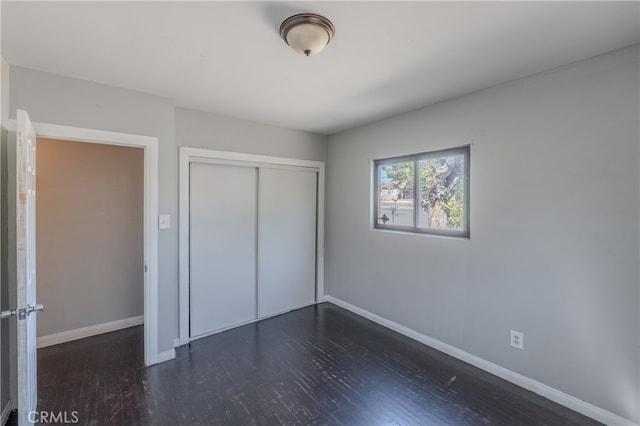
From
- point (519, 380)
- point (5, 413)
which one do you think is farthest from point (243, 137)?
point (519, 380)

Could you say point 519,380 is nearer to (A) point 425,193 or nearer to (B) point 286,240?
(A) point 425,193

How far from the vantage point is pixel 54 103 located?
7.26 ft

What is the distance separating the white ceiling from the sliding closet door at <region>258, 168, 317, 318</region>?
4.57 ft

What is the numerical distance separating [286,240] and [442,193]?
2.04 meters

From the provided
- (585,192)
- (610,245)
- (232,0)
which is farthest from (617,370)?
(232,0)

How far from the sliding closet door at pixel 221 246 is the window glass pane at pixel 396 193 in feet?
5.20

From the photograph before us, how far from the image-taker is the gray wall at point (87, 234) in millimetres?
3016

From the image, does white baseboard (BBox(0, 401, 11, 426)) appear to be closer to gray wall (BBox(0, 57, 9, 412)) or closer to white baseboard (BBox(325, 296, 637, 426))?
gray wall (BBox(0, 57, 9, 412))

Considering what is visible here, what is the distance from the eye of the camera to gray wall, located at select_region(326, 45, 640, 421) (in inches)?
73.9

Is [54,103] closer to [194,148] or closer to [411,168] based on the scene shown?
[194,148]

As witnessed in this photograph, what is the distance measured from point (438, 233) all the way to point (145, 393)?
9.51 ft

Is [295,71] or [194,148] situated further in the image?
[194,148]

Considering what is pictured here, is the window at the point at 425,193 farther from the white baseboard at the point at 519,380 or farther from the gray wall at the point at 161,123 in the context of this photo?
the gray wall at the point at 161,123

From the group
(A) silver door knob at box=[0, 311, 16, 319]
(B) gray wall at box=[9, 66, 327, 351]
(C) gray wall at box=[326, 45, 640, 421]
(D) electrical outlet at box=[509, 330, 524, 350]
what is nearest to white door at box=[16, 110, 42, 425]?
(A) silver door knob at box=[0, 311, 16, 319]
